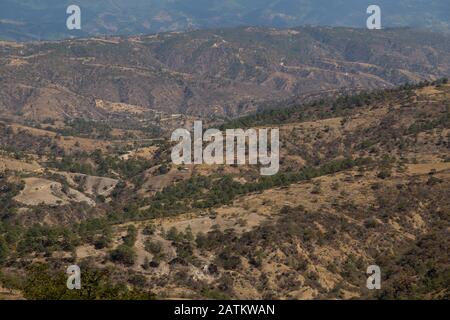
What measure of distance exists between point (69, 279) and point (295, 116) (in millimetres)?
138288

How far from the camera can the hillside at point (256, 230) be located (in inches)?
2638

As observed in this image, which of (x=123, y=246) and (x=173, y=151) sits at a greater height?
(x=173, y=151)

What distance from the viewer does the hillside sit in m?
67.0

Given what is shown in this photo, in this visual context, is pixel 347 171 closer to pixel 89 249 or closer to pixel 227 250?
pixel 227 250

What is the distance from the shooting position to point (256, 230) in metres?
79.2

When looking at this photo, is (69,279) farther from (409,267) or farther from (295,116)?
(295,116)

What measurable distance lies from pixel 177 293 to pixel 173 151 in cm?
9788
